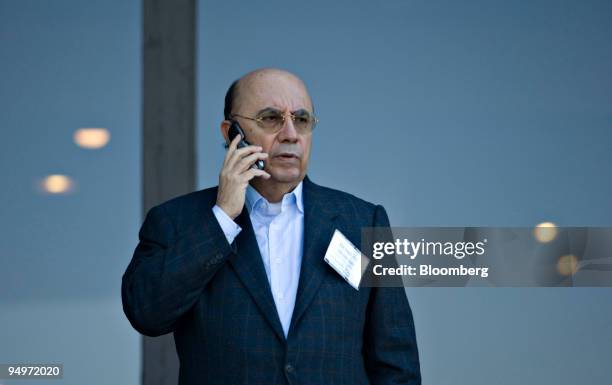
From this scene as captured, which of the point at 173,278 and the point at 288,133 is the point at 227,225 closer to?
the point at 173,278

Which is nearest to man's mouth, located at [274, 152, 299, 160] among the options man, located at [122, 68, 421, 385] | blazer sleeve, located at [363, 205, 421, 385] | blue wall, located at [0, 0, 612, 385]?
man, located at [122, 68, 421, 385]

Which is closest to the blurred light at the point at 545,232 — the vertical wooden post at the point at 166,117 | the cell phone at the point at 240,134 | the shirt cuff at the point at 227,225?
the vertical wooden post at the point at 166,117

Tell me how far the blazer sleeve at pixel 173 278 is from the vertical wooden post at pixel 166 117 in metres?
1.30

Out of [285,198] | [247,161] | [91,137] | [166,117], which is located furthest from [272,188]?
[91,137]

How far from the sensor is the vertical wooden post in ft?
12.0

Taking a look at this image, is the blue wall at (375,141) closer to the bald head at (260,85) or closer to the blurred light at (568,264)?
the blurred light at (568,264)

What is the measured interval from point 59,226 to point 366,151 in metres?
1.38

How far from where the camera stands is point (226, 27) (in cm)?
406

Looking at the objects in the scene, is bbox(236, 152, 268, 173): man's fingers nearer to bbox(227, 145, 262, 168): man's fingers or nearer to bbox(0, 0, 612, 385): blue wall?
bbox(227, 145, 262, 168): man's fingers

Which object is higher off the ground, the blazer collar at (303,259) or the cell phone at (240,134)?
the cell phone at (240,134)

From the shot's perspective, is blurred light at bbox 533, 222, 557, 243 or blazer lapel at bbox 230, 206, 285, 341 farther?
blurred light at bbox 533, 222, 557, 243

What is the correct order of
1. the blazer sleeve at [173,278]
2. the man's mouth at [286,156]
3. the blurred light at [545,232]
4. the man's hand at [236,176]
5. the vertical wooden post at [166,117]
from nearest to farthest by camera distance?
the blazer sleeve at [173,278], the man's hand at [236,176], the man's mouth at [286,156], the vertical wooden post at [166,117], the blurred light at [545,232]

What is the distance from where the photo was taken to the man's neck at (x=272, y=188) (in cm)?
254

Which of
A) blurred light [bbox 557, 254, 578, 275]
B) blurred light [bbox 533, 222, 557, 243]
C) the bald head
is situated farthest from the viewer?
blurred light [bbox 533, 222, 557, 243]
